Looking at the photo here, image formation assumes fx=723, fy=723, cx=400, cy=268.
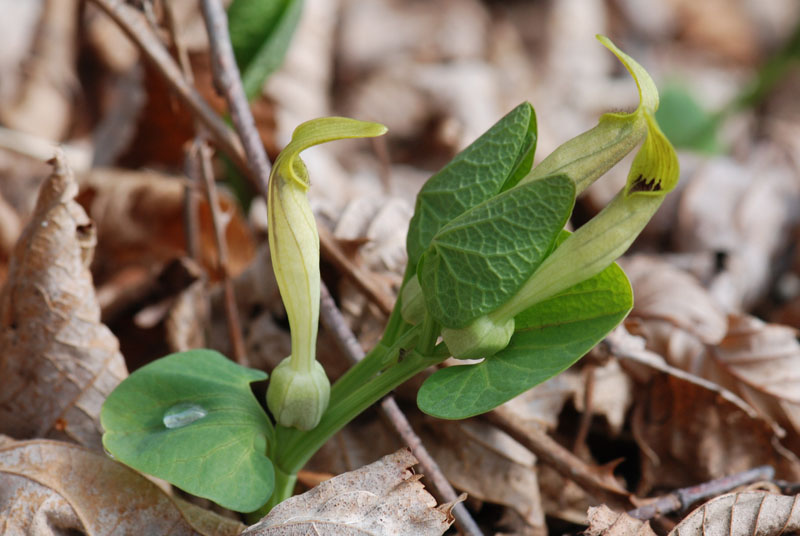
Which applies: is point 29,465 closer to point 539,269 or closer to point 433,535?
point 433,535

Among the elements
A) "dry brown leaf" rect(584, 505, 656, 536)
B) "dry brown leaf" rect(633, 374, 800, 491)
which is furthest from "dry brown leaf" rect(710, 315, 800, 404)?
"dry brown leaf" rect(584, 505, 656, 536)

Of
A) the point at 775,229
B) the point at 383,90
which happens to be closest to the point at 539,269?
the point at 775,229

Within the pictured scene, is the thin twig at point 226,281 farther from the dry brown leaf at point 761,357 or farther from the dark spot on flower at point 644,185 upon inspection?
the dry brown leaf at point 761,357

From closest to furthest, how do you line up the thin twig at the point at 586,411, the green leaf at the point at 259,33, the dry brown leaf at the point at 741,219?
1. the thin twig at the point at 586,411
2. the green leaf at the point at 259,33
3. the dry brown leaf at the point at 741,219

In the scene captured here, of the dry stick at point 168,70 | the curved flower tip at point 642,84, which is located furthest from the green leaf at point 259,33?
the curved flower tip at point 642,84

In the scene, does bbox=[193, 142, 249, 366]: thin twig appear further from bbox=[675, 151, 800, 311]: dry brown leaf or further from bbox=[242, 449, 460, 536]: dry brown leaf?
bbox=[675, 151, 800, 311]: dry brown leaf

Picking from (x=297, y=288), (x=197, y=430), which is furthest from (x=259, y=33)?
(x=197, y=430)

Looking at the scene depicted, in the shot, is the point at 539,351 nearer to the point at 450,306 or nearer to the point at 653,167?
the point at 450,306
